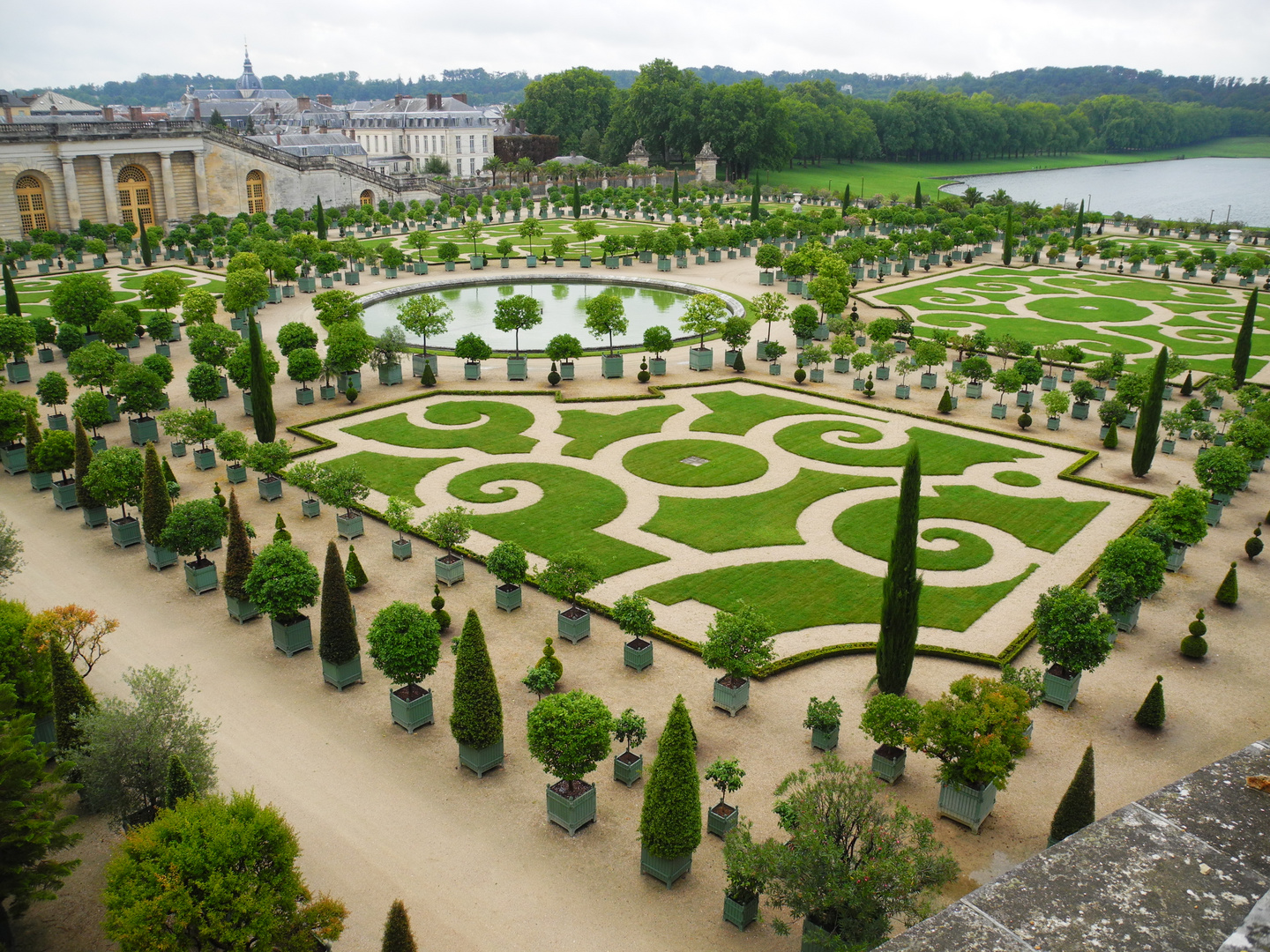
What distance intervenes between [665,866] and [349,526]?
20473 mm

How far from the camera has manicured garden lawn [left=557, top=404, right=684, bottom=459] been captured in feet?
148

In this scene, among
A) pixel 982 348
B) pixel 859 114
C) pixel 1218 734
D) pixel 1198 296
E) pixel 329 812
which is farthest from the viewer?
pixel 859 114

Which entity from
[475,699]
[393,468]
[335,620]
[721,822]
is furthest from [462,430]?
[721,822]

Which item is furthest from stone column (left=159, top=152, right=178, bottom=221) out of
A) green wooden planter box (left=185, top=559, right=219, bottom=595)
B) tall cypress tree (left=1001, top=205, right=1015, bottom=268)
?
tall cypress tree (left=1001, top=205, right=1015, bottom=268)

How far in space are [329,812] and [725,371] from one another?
4011 cm

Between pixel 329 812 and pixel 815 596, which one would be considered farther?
pixel 815 596

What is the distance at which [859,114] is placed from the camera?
177125 mm

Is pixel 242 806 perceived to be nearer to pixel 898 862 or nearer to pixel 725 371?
pixel 898 862

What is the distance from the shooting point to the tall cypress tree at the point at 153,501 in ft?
109

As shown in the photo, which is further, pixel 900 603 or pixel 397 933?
pixel 900 603

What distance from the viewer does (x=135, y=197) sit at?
334 ft

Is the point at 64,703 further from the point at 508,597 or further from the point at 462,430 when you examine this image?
the point at 462,430

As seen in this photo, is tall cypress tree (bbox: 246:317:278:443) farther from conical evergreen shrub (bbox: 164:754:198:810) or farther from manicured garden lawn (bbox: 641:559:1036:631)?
conical evergreen shrub (bbox: 164:754:198:810)

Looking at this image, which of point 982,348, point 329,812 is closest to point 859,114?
point 982,348
